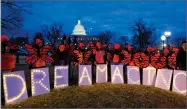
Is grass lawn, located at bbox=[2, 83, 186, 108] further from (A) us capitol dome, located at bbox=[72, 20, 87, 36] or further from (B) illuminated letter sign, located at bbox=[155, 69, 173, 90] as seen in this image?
(A) us capitol dome, located at bbox=[72, 20, 87, 36]

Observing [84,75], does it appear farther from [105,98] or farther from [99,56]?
[99,56]

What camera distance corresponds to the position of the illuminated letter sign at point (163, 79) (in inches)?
555

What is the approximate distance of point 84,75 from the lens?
14102mm

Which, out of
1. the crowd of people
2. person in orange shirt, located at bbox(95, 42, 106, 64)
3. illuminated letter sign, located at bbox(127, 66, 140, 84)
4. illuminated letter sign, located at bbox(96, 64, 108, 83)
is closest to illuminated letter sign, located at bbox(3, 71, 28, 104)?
the crowd of people

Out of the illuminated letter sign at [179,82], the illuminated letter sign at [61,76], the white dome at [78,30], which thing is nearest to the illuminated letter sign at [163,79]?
the illuminated letter sign at [179,82]

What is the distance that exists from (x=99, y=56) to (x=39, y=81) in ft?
17.0

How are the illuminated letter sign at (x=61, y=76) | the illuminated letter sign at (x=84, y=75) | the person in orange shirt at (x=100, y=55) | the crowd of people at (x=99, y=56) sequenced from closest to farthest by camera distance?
1. the illuminated letter sign at (x=61, y=76)
2. the crowd of people at (x=99, y=56)
3. the illuminated letter sign at (x=84, y=75)
4. the person in orange shirt at (x=100, y=55)

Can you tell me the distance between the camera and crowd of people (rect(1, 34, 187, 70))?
43.3ft

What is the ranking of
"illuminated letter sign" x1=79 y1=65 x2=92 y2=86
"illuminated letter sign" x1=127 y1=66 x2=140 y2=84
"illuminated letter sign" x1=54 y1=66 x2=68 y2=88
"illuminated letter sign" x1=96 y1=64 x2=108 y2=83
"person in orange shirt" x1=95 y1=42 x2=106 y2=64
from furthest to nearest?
"person in orange shirt" x1=95 y1=42 x2=106 y2=64 → "illuminated letter sign" x1=127 y1=66 x2=140 y2=84 → "illuminated letter sign" x1=96 y1=64 x2=108 y2=83 → "illuminated letter sign" x1=79 y1=65 x2=92 y2=86 → "illuminated letter sign" x1=54 y1=66 x2=68 y2=88

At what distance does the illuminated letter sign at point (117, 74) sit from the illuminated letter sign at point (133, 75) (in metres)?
0.32

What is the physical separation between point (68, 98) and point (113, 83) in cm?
330

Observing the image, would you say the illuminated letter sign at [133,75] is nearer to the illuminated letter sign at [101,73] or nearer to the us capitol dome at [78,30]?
the illuminated letter sign at [101,73]

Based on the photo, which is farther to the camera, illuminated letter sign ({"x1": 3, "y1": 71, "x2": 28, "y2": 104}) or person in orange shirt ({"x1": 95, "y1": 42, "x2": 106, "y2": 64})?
person in orange shirt ({"x1": 95, "y1": 42, "x2": 106, "y2": 64})

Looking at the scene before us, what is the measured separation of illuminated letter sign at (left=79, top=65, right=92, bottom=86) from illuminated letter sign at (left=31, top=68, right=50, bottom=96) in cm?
193
